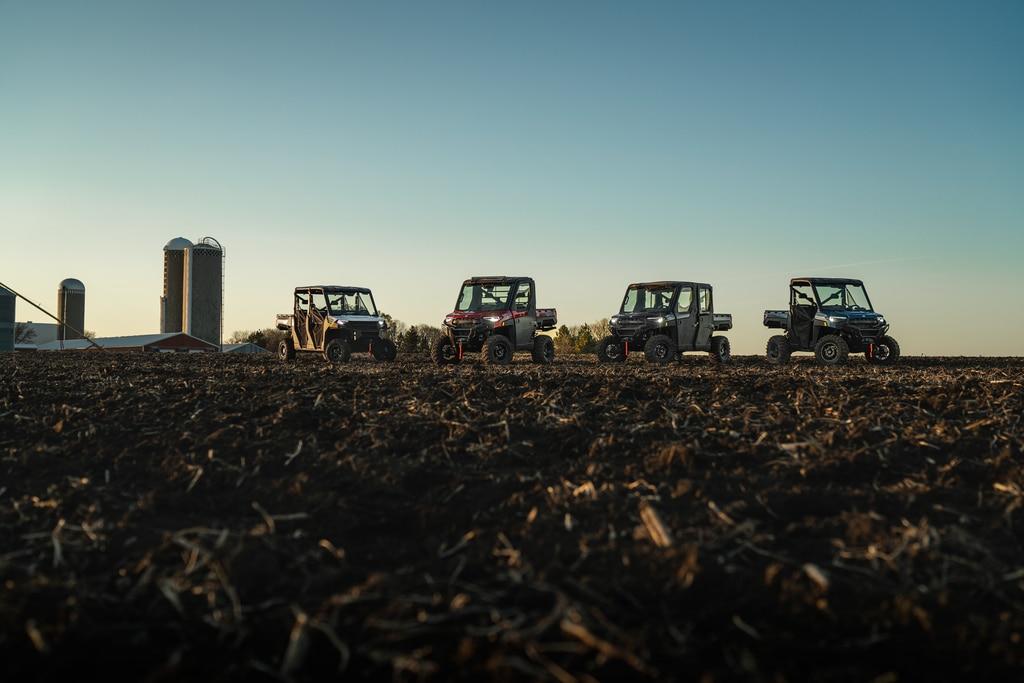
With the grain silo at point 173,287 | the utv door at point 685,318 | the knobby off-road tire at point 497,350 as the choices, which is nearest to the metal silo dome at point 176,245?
the grain silo at point 173,287

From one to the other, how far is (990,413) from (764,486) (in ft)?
12.0

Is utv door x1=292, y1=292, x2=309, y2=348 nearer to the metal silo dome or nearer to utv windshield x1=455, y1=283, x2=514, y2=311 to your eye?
utv windshield x1=455, y1=283, x2=514, y2=311

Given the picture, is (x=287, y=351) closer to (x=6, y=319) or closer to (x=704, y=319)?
(x=704, y=319)

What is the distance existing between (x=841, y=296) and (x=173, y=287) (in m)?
58.1

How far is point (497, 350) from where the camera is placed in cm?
1838

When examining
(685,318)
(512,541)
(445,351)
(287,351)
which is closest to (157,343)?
(287,351)

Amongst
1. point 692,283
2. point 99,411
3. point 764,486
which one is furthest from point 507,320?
point 764,486

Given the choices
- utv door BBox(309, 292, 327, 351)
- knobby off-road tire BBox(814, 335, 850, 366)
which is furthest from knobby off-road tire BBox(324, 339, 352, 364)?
knobby off-road tire BBox(814, 335, 850, 366)

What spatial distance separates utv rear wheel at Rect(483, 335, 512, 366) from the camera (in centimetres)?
1814

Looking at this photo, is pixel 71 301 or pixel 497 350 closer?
pixel 497 350

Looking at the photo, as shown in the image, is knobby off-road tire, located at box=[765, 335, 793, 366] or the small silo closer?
knobby off-road tire, located at box=[765, 335, 793, 366]

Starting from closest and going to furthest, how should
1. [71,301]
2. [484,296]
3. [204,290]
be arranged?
[484,296] → [204,290] → [71,301]

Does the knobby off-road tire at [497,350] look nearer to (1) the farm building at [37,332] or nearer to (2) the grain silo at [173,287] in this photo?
(2) the grain silo at [173,287]

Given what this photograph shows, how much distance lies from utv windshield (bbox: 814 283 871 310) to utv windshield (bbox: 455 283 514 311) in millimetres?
7598
